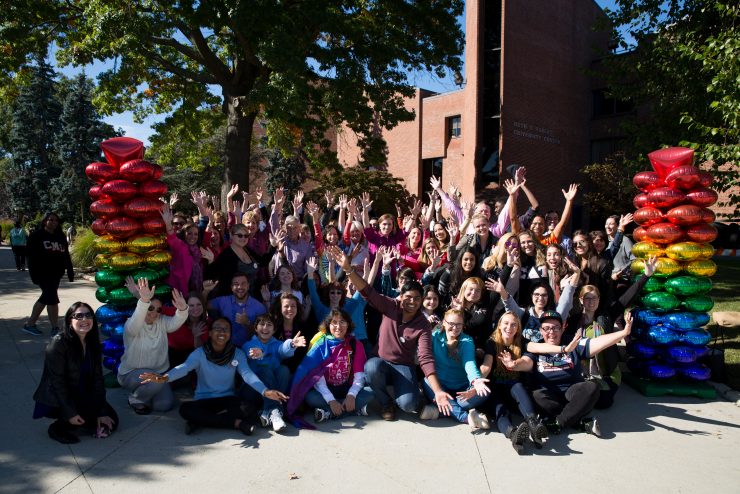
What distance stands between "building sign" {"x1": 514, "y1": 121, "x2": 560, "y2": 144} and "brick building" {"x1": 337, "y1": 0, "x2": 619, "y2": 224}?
0.05 m

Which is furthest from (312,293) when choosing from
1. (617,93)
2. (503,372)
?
(617,93)

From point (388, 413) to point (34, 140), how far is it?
5096 centimetres

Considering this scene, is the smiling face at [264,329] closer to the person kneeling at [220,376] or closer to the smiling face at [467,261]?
the person kneeling at [220,376]

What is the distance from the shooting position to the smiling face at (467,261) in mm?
5590

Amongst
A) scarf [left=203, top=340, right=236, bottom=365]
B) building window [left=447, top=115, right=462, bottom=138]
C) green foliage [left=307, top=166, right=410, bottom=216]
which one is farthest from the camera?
building window [left=447, top=115, right=462, bottom=138]

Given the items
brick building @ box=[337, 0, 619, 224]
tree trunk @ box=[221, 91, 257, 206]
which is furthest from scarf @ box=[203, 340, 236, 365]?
brick building @ box=[337, 0, 619, 224]

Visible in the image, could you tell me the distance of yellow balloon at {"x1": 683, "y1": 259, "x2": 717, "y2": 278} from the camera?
5.43 m

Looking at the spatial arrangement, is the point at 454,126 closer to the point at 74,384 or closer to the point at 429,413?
the point at 429,413

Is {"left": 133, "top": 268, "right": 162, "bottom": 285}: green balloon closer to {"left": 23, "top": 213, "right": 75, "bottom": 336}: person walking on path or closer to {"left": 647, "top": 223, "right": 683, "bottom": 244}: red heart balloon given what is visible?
{"left": 23, "top": 213, "right": 75, "bottom": 336}: person walking on path

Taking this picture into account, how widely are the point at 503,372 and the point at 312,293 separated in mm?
2261

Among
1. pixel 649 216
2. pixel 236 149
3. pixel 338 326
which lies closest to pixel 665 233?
pixel 649 216

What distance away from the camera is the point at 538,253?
6027mm

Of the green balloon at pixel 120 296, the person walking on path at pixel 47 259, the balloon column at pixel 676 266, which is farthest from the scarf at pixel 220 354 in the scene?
the balloon column at pixel 676 266

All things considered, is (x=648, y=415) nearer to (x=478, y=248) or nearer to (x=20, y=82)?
(x=478, y=248)
